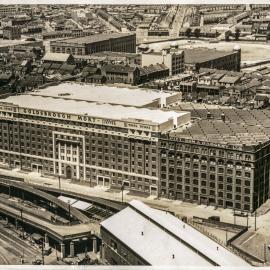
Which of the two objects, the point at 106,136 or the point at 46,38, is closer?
the point at 106,136

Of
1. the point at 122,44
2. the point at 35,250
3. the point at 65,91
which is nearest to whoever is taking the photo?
the point at 35,250

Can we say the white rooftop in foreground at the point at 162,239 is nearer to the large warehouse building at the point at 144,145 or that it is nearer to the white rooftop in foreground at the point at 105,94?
the large warehouse building at the point at 144,145

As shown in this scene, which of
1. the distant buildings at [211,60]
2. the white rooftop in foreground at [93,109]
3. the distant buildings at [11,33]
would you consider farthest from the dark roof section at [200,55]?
the white rooftop in foreground at [93,109]

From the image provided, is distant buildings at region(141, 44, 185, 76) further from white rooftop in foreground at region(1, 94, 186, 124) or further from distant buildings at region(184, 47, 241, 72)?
white rooftop in foreground at region(1, 94, 186, 124)

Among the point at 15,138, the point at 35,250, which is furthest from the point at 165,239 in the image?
the point at 15,138

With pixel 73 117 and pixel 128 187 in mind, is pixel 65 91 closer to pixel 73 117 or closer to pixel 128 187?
pixel 73 117

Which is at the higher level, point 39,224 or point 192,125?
point 192,125
